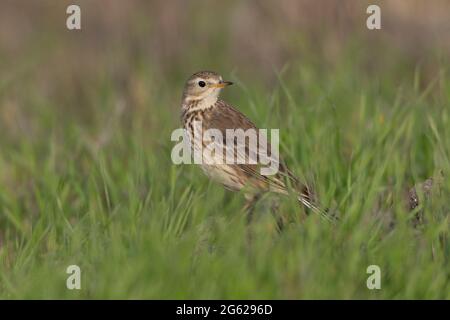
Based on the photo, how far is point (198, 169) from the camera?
7.89 m

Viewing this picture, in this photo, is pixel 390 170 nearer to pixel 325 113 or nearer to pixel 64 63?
pixel 325 113

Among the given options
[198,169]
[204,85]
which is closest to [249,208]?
[198,169]

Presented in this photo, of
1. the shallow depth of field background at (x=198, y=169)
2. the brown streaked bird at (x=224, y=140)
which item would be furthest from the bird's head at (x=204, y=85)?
the shallow depth of field background at (x=198, y=169)

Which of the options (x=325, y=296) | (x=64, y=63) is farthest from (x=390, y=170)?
(x=64, y=63)

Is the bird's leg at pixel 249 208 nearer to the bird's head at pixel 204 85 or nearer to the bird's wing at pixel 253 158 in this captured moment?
the bird's wing at pixel 253 158

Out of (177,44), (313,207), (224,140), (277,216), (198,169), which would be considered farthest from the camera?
(177,44)

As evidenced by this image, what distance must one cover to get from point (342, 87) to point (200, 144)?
2.16m

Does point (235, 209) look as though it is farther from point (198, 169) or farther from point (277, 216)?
point (198, 169)

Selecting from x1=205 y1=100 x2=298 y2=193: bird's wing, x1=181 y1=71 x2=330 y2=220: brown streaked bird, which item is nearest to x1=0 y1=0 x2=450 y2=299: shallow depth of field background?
x1=181 y1=71 x2=330 y2=220: brown streaked bird

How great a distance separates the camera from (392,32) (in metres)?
11.8

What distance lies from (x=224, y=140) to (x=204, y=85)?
547 millimetres

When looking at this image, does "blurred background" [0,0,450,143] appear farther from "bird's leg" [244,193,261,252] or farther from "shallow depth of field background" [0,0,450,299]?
"bird's leg" [244,193,261,252]

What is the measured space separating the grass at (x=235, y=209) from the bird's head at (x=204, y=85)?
1.50 feet

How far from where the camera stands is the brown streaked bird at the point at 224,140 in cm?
719
